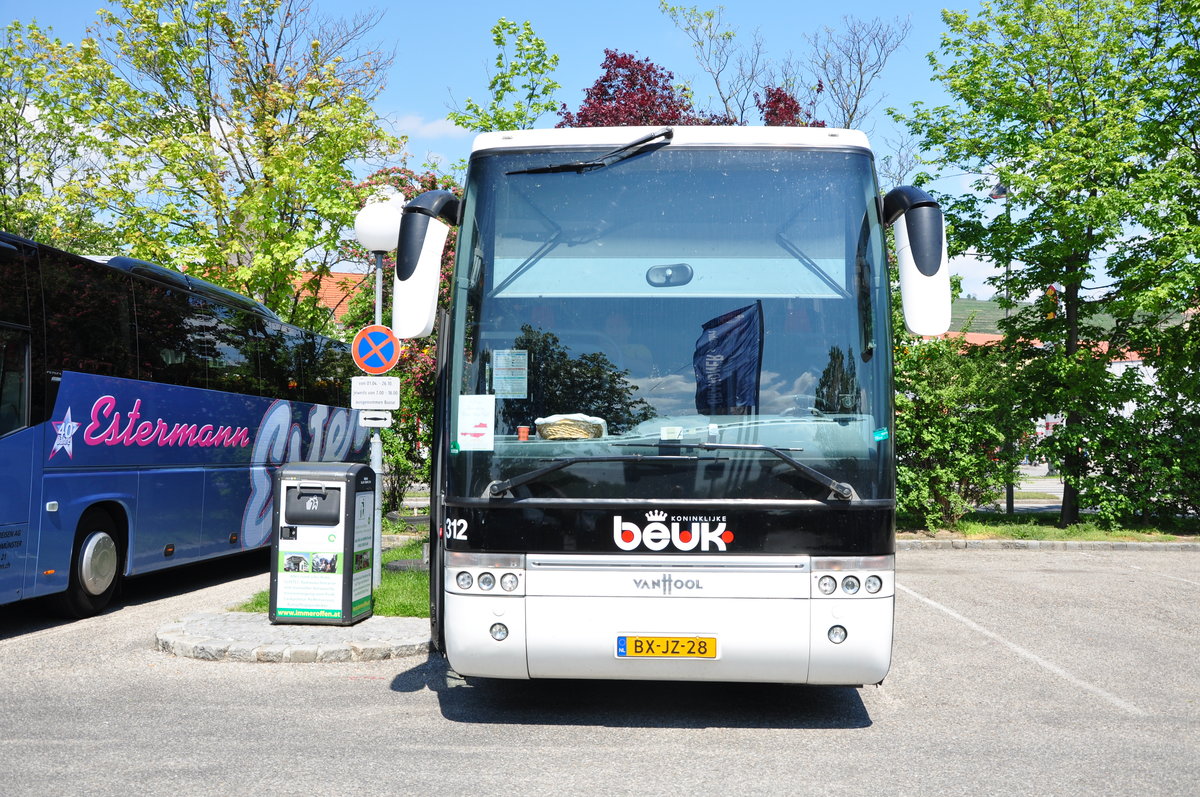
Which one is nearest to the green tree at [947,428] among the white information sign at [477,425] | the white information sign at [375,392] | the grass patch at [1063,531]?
the grass patch at [1063,531]

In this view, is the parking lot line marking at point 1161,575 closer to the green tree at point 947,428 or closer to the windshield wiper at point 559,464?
the green tree at point 947,428

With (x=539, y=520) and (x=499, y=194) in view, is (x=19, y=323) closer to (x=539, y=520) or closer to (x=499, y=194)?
(x=499, y=194)

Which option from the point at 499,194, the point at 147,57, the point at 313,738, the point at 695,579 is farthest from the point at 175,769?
the point at 147,57

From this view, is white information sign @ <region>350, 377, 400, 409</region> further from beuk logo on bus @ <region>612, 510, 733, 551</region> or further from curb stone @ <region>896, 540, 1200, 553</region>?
curb stone @ <region>896, 540, 1200, 553</region>

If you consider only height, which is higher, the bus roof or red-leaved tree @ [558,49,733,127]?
red-leaved tree @ [558,49,733,127]

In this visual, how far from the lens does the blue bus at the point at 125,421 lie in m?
9.03

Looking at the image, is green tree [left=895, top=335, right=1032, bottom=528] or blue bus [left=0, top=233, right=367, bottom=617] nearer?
blue bus [left=0, top=233, right=367, bottom=617]

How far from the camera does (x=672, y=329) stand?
5.99 m

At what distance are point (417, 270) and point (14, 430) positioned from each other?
16.1ft

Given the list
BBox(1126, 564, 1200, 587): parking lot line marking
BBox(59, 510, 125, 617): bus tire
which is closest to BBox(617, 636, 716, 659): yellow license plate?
BBox(59, 510, 125, 617): bus tire

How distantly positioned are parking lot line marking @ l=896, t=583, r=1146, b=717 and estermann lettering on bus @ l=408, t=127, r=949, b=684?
2061 millimetres

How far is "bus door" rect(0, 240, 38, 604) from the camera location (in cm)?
877

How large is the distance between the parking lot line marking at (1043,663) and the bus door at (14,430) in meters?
8.11

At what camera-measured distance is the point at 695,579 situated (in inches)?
229
